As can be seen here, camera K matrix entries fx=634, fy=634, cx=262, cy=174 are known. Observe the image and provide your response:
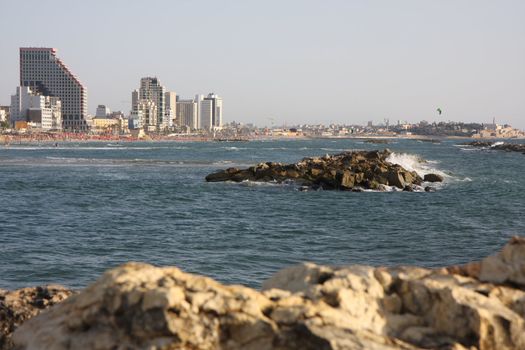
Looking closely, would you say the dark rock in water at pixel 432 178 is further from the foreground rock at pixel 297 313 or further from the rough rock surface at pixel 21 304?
the foreground rock at pixel 297 313

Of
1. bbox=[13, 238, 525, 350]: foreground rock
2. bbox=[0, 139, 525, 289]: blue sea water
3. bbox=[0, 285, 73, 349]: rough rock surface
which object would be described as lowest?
bbox=[0, 139, 525, 289]: blue sea water

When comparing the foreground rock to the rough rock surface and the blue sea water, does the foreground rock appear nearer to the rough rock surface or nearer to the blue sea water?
the rough rock surface

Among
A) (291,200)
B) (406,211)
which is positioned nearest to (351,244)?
(406,211)

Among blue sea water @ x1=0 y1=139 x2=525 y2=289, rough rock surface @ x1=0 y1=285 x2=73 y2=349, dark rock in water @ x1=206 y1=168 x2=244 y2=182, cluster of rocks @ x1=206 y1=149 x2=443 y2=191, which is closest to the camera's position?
rough rock surface @ x1=0 y1=285 x2=73 y2=349

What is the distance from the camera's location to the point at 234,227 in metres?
25.9

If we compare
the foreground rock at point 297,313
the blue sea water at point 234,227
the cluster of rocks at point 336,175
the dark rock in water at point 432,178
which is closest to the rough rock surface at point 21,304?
the foreground rock at point 297,313

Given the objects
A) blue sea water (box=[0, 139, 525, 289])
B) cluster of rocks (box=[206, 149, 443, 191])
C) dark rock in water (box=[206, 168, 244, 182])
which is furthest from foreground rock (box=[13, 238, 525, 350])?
dark rock in water (box=[206, 168, 244, 182])

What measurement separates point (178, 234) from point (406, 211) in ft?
43.7

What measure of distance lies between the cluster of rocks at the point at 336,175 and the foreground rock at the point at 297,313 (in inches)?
1429

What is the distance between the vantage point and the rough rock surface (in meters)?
7.78

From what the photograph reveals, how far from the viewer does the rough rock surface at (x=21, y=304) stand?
306 inches

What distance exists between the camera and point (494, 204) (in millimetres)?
36000

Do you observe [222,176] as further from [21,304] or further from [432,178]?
[21,304]

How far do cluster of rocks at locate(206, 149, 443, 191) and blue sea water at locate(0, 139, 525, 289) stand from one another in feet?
7.54
